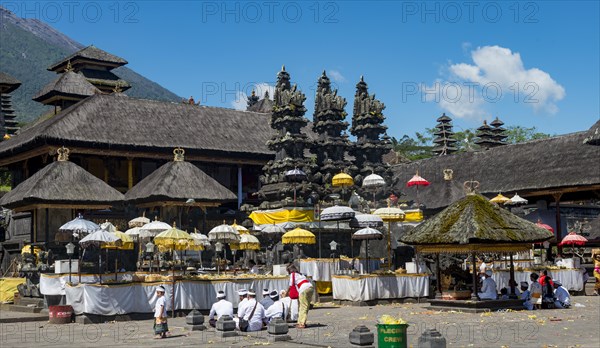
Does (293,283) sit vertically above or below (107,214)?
below

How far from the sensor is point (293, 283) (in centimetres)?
1931

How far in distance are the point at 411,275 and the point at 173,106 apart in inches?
871

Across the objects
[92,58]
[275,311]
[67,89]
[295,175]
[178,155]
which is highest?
[92,58]

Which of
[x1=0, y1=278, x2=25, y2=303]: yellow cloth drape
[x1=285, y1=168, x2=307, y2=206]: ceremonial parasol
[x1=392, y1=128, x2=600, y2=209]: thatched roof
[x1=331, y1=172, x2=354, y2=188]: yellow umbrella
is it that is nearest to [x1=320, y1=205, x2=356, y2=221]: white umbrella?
[x1=285, y1=168, x2=307, y2=206]: ceremonial parasol

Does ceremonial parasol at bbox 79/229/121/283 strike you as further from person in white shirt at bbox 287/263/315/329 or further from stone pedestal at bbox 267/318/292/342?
stone pedestal at bbox 267/318/292/342

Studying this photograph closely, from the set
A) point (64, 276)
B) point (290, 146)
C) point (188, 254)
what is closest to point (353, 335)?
point (64, 276)

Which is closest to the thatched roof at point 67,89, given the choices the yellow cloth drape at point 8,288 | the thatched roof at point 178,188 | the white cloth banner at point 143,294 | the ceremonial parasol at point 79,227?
the thatched roof at point 178,188

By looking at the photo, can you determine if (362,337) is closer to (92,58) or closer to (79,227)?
(79,227)

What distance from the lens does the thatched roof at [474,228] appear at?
22062mm

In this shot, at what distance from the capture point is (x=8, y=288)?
93.7 feet

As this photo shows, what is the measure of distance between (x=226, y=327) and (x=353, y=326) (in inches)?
142

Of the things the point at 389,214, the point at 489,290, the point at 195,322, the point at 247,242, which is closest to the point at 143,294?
the point at 195,322

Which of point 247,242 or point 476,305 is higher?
point 247,242

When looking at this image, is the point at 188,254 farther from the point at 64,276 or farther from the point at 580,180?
the point at 580,180
